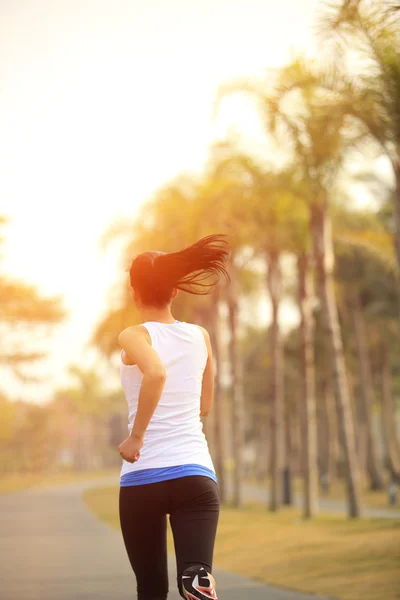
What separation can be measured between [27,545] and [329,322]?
7.70 m

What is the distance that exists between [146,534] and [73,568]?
27.8 feet

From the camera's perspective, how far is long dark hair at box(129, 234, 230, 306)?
13.4 ft

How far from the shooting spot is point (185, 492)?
389cm

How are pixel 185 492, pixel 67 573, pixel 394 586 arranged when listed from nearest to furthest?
1. pixel 185 492
2. pixel 394 586
3. pixel 67 573

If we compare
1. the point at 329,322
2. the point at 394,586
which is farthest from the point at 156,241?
the point at 394,586

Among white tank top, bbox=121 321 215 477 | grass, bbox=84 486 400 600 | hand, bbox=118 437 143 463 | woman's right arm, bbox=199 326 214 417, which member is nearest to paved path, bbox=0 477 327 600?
grass, bbox=84 486 400 600

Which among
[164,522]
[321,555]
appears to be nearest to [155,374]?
[164,522]

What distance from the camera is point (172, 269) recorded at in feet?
13.5

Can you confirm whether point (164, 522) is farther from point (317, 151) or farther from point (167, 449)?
point (317, 151)

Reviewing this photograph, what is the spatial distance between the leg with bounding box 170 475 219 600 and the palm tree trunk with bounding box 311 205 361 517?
16.5m

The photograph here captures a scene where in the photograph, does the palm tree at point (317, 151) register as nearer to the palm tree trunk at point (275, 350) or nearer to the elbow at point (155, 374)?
the palm tree trunk at point (275, 350)

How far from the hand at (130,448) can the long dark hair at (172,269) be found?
0.60m

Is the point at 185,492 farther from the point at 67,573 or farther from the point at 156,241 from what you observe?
the point at 156,241

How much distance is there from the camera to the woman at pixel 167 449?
3869 millimetres
